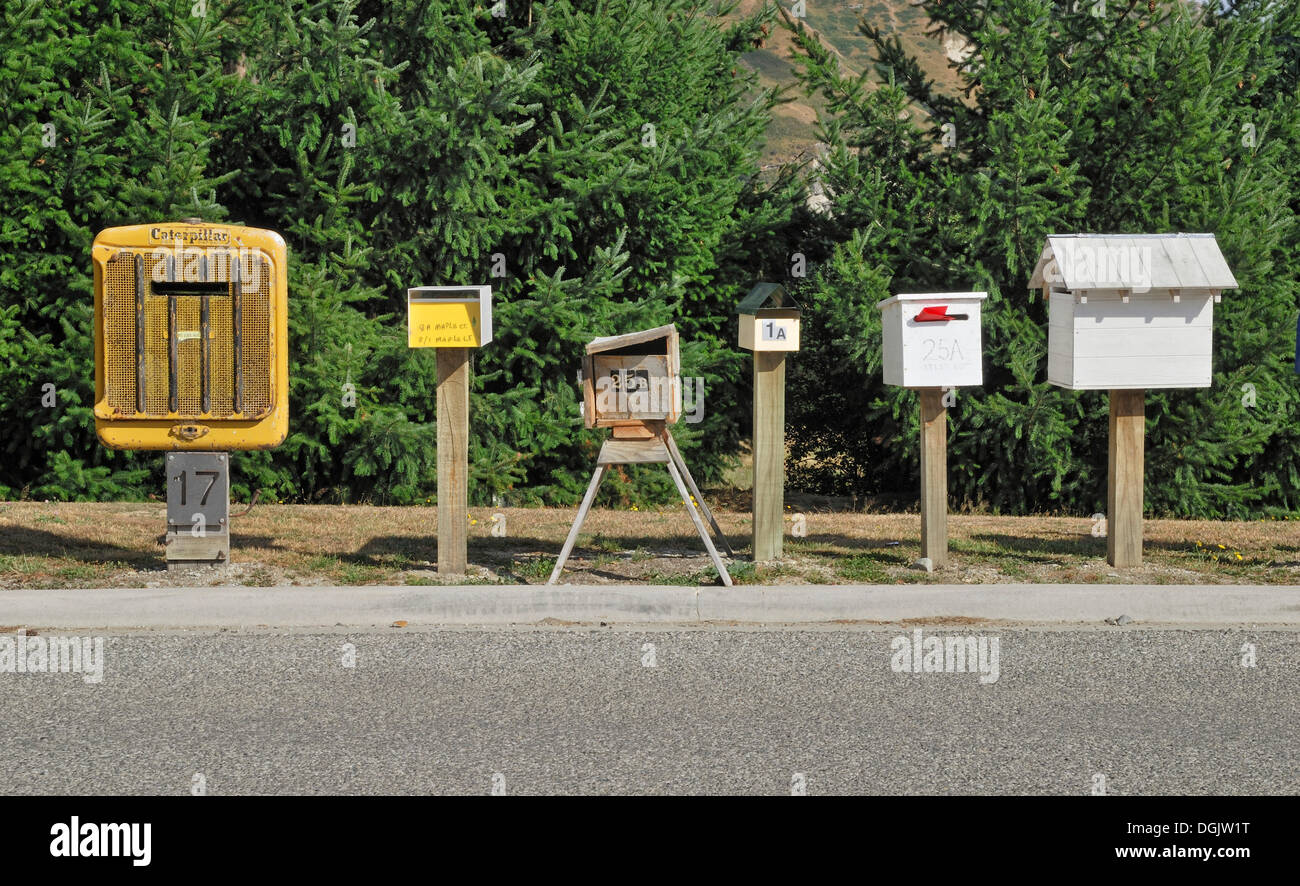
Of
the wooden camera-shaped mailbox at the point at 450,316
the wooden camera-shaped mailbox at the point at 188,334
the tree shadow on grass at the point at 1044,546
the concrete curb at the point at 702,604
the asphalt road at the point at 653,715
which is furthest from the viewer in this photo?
the tree shadow on grass at the point at 1044,546

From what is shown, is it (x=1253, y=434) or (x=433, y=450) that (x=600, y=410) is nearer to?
(x=433, y=450)

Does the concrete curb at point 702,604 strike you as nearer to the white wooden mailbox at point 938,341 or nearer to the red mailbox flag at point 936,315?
the white wooden mailbox at point 938,341

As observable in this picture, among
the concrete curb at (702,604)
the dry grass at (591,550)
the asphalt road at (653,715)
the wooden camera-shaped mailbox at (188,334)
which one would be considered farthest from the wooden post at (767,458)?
the wooden camera-shaped mailbox at (188,334)

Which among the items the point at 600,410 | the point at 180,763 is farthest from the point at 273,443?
the point at 180,763

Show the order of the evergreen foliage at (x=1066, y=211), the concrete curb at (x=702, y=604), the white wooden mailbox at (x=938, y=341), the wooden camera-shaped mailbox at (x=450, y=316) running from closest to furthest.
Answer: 1. the concrete curb at (x=702, y=604)
2. the wooden camera-shaped mailbox at (x=450, y=316)
3. the white wooden mailbox at (x=938, y=341)
4. the evergreen foliage at (x=1066, y=211)

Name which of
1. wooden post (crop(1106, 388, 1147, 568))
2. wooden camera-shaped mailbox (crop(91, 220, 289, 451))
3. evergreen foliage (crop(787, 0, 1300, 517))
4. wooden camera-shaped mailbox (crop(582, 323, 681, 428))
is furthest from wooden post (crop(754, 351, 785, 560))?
evergreen foliage (crop(787, 0, 1300, 517))

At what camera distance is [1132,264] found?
301 inches

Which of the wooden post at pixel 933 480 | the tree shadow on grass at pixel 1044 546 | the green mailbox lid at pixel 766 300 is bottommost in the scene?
the tree shadow on grass at pixel 1044 546

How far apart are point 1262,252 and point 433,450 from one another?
7.02 m

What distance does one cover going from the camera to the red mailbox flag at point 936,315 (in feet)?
26.1

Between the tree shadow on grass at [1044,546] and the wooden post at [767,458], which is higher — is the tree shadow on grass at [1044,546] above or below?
below

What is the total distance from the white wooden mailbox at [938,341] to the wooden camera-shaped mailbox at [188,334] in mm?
3435

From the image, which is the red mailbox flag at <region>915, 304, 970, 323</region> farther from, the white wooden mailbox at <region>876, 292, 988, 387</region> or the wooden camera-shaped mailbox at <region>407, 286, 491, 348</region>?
the wooden camera-shaped mailbox at <region>407, 286, 491, 348</region>

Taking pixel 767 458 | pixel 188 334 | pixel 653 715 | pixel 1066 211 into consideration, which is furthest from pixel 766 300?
pixel 1066 211
